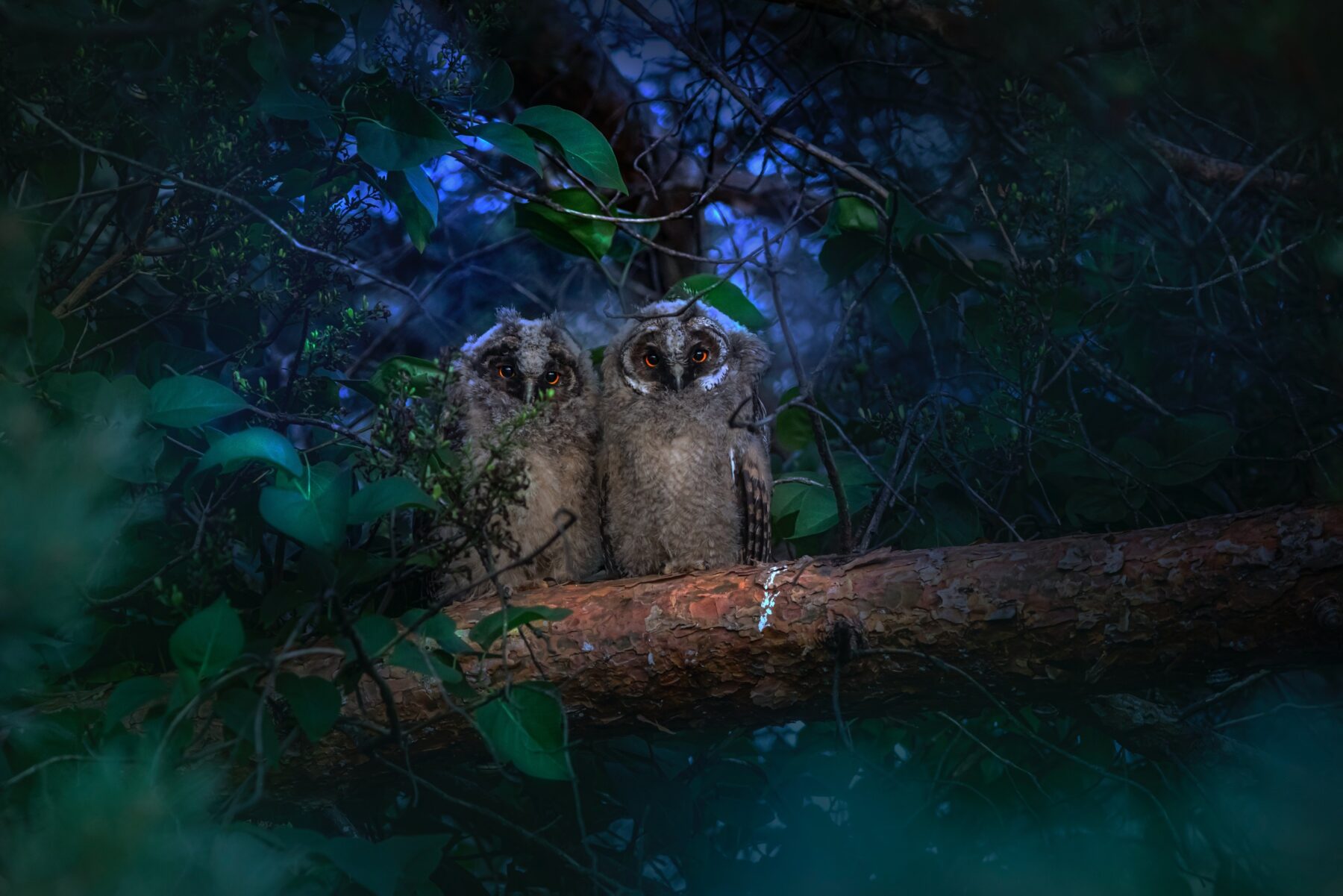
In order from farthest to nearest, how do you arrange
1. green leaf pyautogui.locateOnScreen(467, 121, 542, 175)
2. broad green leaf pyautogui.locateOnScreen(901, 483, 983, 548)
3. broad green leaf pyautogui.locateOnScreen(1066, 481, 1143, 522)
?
broad green leaf pyautogui.locateOnScreen(901, 483, 983, 548) → broad green leaf pyautogui.locateOnScreen(1066, 481, 1143, 522) → green leaf pyautogui.locateOnScreen(467, 121, 542, 175)

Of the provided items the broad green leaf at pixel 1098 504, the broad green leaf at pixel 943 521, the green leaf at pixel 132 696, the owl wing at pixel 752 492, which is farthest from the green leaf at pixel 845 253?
the green leaf at pixel 132 696

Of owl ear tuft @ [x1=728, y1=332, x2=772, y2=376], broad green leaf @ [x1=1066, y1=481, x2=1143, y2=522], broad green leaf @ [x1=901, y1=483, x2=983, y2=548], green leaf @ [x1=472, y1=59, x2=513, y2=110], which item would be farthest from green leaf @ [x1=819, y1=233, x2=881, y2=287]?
green leaf @ [x1=472, y1=59, x2=513, y2=110]

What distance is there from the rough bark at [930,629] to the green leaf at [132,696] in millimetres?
383

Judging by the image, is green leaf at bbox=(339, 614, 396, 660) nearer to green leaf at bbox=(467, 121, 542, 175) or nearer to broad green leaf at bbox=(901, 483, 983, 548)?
green leaf at bbox=(467, 121, 542, 175)

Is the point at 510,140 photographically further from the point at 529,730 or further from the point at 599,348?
the point at 529,730

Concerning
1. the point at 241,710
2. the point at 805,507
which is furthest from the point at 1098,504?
the point at 241,710

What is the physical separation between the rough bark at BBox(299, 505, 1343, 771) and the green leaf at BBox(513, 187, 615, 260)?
0.86 meters

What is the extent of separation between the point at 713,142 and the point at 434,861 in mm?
1772

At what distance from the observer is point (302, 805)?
158 cm

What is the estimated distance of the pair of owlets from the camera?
84.4 inches

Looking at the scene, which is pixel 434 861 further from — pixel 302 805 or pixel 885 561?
pixel 885 561

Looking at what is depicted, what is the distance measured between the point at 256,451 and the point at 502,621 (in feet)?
1.54

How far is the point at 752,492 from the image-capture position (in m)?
2.15

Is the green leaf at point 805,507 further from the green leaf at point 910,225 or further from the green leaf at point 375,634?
the green leaf at point 375,634
